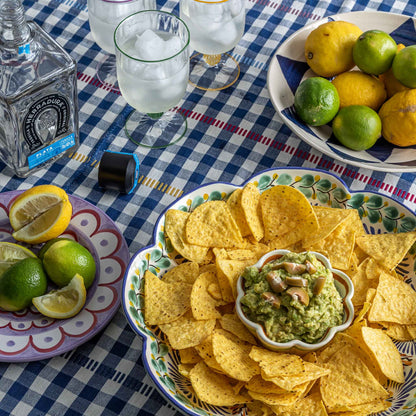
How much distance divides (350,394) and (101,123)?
1.10 meters

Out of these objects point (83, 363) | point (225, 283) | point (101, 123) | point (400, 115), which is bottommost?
point (83, 363)

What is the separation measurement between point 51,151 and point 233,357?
33.2 inches

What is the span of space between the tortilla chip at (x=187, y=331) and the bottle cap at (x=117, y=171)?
50cm

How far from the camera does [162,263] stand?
4.75ft

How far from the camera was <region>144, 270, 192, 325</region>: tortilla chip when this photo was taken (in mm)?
1323

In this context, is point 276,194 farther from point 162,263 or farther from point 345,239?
point 162,263

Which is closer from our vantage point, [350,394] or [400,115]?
[350,394]

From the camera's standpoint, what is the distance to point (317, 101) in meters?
1.67

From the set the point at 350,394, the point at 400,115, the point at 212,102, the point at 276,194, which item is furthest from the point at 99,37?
the point at 350,394

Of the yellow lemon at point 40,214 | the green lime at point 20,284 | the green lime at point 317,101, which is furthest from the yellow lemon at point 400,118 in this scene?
the green lime at point 20,284

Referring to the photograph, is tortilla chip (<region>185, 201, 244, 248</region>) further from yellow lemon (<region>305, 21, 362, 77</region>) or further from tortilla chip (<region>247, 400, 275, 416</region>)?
yellow lemon (<region>305, 21, 362, 77</region>)

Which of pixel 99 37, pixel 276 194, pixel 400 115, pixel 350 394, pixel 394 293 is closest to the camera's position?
pixel 350 394

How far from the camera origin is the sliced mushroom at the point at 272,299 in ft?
4.18

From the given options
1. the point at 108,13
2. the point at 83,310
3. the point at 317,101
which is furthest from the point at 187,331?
the point at 108,13
